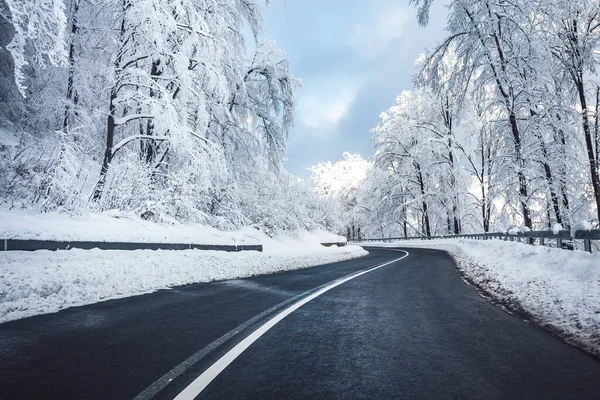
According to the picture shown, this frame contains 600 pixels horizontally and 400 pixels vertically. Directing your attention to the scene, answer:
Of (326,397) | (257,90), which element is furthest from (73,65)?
(326,397)

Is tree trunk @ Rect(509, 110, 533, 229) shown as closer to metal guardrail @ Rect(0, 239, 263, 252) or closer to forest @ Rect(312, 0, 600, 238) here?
forest @ Rect(312, 0, 600, 238)

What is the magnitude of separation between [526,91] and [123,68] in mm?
16832

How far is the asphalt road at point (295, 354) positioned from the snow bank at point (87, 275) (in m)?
0.64

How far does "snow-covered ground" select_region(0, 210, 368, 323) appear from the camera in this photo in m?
5.57

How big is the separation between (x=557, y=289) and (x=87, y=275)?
7.34m

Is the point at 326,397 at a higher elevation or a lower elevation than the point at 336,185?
lower

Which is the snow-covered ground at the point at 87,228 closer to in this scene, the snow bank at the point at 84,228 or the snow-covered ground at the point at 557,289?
the snow bank at the point at 84,228

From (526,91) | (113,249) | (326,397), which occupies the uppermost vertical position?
(526,91)

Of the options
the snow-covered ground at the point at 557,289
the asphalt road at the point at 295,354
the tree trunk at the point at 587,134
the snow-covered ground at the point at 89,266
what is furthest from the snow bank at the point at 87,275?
the tree trunk at the point at 587,134

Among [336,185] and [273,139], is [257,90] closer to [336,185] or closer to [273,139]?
[273,139]

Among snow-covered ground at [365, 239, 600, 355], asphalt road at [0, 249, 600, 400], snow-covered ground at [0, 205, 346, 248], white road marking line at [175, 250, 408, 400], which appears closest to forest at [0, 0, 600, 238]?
snow-covered ground at [0, 205, 346, 248]

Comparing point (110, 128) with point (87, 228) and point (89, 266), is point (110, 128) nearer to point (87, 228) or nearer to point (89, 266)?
point (87, 228)

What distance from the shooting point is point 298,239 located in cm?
2425

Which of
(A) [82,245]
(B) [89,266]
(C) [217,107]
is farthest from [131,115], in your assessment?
(B) [89,266]
